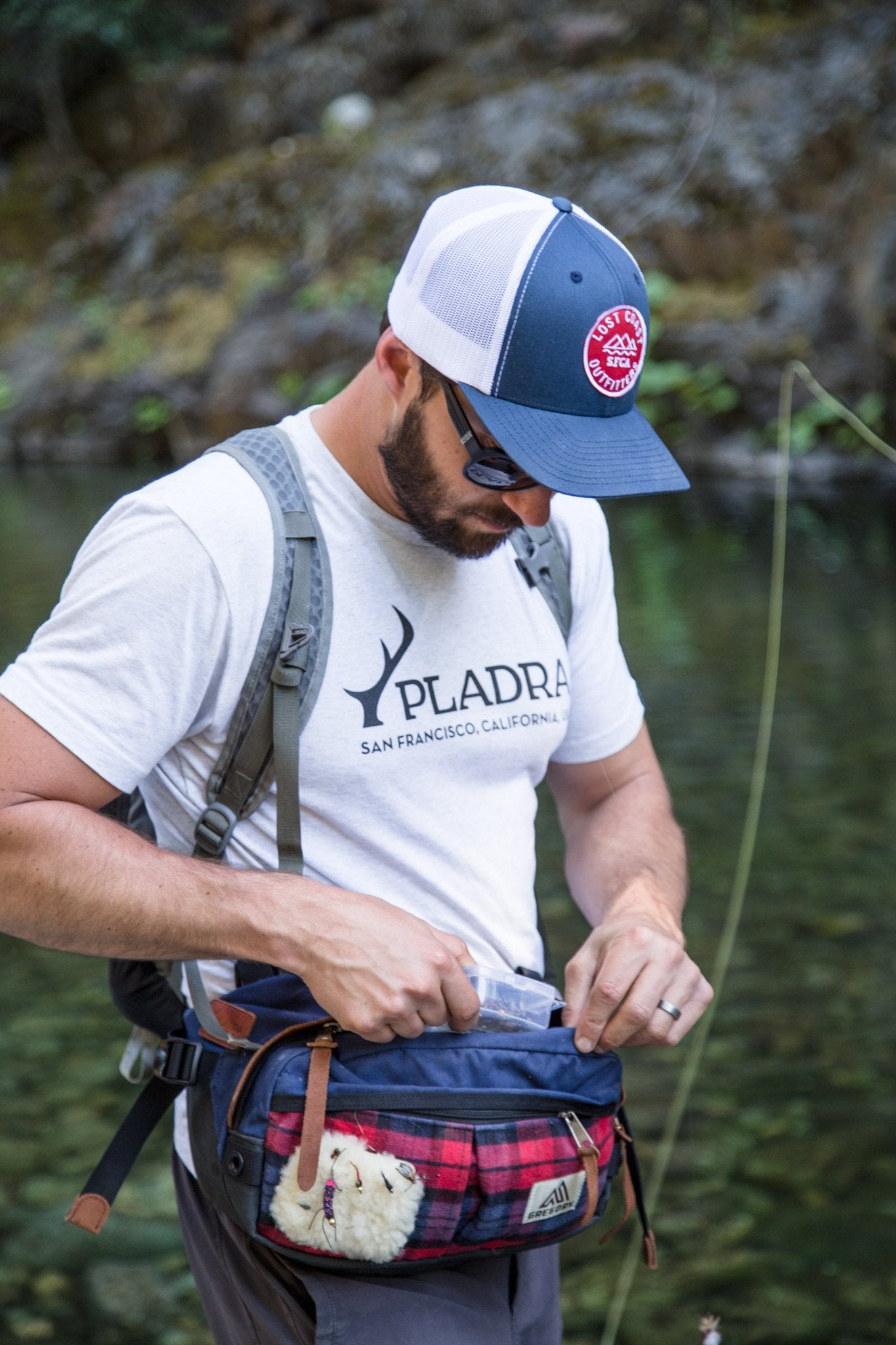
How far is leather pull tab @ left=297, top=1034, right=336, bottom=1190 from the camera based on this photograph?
1330 millimetres

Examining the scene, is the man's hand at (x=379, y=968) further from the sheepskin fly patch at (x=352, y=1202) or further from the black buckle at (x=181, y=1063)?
the black buckle at (x=181, y=1063)

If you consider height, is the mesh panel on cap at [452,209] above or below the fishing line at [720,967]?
above

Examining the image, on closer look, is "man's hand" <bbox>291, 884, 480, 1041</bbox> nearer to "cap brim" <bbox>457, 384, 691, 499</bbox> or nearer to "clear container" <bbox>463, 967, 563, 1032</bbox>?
"clear container" <bbox>463, 967, 563, 1032</bbox>

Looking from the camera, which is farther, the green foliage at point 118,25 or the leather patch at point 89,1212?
the green foliage at point 118,25

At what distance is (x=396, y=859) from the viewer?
1474 mm

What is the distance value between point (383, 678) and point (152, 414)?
15790mm

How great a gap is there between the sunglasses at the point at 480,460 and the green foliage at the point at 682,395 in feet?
38.0

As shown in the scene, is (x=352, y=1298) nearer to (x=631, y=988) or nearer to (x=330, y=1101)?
(x=330, y=1101)

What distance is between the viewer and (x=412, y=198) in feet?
55.0

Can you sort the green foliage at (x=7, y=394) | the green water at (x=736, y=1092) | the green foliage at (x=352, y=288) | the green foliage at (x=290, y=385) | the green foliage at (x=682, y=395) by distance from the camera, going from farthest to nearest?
1. the green foliage at (x=7, y=394)
2. the green foliage at (x=352, y=288)
3. the green foliage at (x=290, y=385)
4. the green foliage at (x=682, y=395)
5. the green water at (x=736, y=1092)

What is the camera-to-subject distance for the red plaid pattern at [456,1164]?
1.35 m

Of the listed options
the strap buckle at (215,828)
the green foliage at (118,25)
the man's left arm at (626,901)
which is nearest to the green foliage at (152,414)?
the green foliage at (118,25)

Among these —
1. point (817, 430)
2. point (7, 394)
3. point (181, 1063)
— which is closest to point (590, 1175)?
point (181, 1063)

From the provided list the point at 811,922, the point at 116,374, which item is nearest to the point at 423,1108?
the point at 811,922
